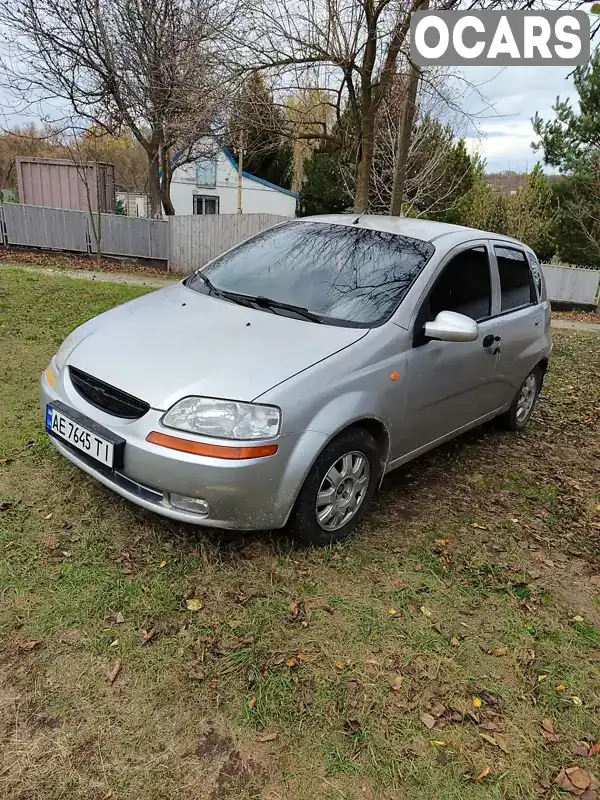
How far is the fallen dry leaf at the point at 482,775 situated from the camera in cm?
207

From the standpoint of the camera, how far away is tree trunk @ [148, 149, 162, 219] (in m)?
19.1

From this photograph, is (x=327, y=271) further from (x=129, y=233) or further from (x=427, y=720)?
(x=129, y=233)

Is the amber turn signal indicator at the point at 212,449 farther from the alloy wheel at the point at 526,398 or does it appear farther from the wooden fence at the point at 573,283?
the wooden fence at the point at 573,283

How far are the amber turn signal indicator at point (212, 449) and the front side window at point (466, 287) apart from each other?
148 centimetres

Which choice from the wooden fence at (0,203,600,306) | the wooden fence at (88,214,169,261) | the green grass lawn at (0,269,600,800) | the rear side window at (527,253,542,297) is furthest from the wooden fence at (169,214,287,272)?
the green grass lawn at (0,269,600,800)

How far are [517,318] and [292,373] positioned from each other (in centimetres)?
242

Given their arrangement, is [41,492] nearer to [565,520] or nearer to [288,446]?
[288,446]

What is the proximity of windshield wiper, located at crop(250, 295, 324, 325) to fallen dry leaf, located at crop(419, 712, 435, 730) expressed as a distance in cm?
194

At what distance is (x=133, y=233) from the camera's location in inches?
671

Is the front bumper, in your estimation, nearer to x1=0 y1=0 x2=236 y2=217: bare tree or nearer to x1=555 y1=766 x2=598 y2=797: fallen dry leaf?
x1=555 y1=766 x2=598 y2=797: fallen dry leaf

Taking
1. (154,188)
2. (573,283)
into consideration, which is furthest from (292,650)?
(154,188)

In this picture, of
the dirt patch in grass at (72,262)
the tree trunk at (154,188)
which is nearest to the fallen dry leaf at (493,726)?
the dirt patch in grass at (72,262)

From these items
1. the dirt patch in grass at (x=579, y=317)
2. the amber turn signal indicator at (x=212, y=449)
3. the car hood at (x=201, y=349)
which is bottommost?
the dirt patch in grass at (x=579, y=317)

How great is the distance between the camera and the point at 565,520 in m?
3.84
